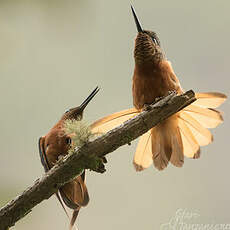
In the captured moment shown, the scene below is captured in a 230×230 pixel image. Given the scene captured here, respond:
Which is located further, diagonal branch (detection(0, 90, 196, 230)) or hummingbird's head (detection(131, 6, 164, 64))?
hummingbird's head (detection(131, 6, 164, 64))

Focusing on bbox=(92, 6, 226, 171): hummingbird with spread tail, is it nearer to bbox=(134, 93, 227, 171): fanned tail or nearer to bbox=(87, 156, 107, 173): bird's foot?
bbox=(134, 93, 227, 171): fanned tail

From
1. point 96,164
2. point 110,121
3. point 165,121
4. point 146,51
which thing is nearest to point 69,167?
point 96,164

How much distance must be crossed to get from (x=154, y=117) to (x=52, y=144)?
931 millimetres

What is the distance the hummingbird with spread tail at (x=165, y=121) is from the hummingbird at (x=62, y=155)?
0.26m

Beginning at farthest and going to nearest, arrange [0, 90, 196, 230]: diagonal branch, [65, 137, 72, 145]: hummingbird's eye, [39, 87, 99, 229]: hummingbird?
[65, 137, 72, 145]: hummingbird's eye
[39, 87, 99, 229]: hummingbird
[0, 90, 196, 230]: diagonal branch

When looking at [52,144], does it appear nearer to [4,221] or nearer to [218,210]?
[4,221]

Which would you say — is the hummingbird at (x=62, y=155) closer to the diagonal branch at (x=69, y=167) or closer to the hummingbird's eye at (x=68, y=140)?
the hummingbird's eye at (x=68, y=140)

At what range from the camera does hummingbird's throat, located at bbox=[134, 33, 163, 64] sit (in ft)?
7.74

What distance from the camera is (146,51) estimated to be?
2387 mm

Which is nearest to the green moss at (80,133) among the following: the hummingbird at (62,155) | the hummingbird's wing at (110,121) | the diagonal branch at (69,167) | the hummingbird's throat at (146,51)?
the diagonal branch at (69,167)

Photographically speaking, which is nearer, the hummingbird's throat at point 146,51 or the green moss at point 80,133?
the green moss at point 80,133

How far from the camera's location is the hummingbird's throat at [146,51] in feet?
7.74

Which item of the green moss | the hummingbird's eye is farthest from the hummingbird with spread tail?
the green moss

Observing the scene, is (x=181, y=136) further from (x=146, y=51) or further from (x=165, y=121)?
(x=146, y=51)
